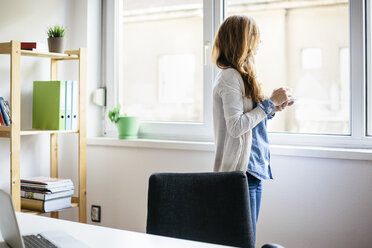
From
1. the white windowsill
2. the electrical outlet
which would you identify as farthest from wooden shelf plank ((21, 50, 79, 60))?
the electrical outlet

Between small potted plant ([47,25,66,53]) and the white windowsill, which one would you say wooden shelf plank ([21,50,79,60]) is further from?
the white windowsill

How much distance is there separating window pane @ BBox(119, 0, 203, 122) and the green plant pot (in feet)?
0.57

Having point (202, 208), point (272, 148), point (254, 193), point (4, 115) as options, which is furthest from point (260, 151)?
point (4, 115)

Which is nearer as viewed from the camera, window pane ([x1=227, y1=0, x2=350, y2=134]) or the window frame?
the window frame

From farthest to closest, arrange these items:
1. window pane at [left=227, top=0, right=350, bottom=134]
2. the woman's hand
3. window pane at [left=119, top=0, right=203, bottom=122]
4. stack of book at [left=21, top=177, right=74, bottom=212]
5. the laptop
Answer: window pane at [left=119, top=0, right=203, bottom=122]
stack of book at [left=21, top=177, right=74, bottom=212]
window pane at [left=227, top=0, right=350, bottom=134]
the woman's hand
the laptop

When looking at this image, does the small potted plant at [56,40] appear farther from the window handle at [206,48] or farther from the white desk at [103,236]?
the white desk at [103,236]

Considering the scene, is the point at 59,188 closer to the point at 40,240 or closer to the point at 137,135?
the point at 137,135

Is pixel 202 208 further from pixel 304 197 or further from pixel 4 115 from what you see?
pixel 4 115

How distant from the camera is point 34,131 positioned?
2.58 metres

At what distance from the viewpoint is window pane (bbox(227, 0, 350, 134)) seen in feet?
8.06

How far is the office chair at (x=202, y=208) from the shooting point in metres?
1.50

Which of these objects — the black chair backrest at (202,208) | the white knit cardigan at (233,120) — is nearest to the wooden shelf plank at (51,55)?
the white knit cardigan at (233,120)

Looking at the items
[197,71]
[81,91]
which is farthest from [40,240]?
[197,71]

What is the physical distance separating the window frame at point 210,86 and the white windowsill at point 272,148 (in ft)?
0.29
